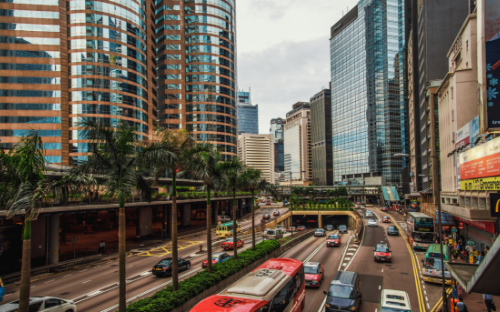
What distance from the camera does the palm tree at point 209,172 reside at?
2202 centimetres

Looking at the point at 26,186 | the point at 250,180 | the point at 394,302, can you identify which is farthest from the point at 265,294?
the point at 250,180

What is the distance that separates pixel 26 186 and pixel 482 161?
31.5m

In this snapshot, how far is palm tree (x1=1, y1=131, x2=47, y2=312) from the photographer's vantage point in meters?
12.2

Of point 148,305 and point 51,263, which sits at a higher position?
point 148,305

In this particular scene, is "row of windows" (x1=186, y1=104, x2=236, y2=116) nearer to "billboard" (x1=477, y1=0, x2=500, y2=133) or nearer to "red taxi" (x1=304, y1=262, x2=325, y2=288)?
"billboard" (x1=477, y1=0, x2=500, y2=133)

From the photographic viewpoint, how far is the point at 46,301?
16.5m

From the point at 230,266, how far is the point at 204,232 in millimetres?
36281

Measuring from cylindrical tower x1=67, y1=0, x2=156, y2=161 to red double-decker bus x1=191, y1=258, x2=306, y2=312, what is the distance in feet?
212

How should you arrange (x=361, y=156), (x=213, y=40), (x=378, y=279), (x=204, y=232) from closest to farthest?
(x=378, y=279), (x=204, y=232), (x=213, y=40), (x=361, y=156)

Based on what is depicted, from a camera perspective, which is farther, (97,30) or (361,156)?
(361,156)

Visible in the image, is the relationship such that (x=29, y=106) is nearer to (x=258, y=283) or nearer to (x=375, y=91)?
(x=258, y=283)

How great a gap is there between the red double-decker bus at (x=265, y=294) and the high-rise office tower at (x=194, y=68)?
78312 millimetres

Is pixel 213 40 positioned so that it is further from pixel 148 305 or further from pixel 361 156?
pixel 361 156

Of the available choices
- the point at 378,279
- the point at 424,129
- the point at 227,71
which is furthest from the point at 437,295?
the point at 227,71
